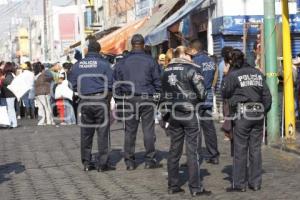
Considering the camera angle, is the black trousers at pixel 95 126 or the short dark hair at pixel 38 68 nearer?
the black trousers at pixel 95 126

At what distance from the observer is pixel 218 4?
20.9 metres

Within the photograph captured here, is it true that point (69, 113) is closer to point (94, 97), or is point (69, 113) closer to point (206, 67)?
point (94, 97)

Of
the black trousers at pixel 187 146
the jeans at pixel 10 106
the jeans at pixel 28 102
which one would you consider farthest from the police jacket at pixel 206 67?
the jeans at pixel 28 102

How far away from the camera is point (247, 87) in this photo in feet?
30.5

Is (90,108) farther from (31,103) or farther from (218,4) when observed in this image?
(31,103)

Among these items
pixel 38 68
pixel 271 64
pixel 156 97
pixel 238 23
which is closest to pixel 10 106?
pixel 38 68

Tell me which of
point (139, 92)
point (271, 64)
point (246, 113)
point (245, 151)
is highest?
point (271, 64)

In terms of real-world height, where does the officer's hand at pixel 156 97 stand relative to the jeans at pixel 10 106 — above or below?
above

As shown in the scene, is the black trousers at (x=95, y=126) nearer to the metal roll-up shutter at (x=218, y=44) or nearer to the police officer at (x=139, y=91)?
the police officer at (x=139, y=91)

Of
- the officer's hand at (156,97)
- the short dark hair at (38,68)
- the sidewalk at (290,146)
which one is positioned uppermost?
the short dark hair at (38,68)

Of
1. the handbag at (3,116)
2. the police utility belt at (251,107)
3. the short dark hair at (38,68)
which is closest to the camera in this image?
the police utility belt at (251,107)

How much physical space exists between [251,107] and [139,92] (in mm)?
2504

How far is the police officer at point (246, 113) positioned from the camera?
30.6ft

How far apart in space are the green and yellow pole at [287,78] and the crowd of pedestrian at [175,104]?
187cm
